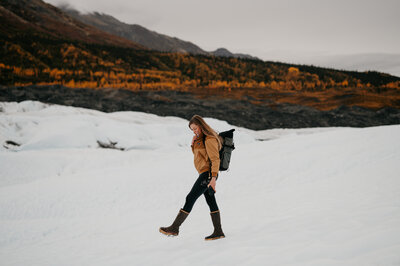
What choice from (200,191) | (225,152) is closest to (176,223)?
(200,191)

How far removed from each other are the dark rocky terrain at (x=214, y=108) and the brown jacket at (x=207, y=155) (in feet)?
82.9

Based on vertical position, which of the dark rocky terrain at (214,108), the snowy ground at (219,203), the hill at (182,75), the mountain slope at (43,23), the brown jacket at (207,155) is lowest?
the snowy ground at (219,203)

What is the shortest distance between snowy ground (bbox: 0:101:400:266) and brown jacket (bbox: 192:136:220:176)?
3.67 feet

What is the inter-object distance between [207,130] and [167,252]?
1914 mm

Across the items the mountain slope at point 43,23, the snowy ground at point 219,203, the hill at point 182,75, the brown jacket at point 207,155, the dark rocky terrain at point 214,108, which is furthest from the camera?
the mountain slope at point 43,23

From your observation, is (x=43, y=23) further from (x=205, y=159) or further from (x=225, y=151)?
(x=225, y=151)

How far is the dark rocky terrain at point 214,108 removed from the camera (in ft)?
90.2

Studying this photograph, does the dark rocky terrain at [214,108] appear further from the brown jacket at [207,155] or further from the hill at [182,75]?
the brown jacket at [207,155]

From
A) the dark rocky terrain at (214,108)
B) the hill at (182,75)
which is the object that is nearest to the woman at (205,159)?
the dark rocky terrain at (214,108)

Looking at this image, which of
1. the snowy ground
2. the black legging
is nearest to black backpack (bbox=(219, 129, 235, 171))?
the black legging

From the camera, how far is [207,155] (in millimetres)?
3543

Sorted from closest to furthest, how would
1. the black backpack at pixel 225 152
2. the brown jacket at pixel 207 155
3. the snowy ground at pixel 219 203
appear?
the snowy ground at pixel 219 203 < the brown jacket at pixel 207 155 < the black backpack at pixel 225 152

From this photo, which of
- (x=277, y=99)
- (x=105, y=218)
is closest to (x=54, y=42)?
(x=277, y=99)

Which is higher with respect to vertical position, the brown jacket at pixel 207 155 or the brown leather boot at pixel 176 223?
the brown jacket at pixel 207 155
